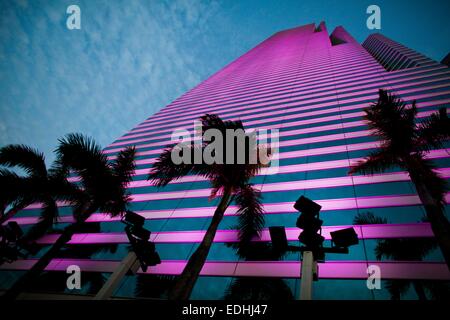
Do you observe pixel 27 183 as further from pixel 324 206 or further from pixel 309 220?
pixel 324 206

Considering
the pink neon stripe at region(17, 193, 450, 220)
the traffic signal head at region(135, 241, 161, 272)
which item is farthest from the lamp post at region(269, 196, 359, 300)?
the pink neon stripe at region(17, 193, 450, 220)

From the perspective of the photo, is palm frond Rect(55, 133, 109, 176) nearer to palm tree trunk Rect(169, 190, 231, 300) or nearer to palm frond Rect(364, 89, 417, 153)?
palm tree trunk Rect(169, 190, 231, 300)

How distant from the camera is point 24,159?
13234mm

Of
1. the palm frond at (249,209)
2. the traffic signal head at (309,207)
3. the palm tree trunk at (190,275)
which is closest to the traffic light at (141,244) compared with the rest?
the palm tree trunk at (190,275)

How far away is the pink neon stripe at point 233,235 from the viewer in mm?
10562

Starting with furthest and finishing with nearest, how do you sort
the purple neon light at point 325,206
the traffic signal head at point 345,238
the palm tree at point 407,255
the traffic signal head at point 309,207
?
the purple neon light at point 325,206 → the palm tree at point 407,255 → the traffic signal head at point 345,238 → the traffic signal head at point 309,207

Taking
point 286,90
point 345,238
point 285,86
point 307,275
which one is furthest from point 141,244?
point 285,86

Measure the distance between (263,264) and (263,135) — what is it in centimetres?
1496

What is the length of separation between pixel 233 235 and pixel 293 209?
3.71 meters

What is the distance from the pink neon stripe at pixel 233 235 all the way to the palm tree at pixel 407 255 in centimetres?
32

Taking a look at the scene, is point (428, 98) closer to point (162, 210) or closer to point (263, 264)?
point (263, 264)

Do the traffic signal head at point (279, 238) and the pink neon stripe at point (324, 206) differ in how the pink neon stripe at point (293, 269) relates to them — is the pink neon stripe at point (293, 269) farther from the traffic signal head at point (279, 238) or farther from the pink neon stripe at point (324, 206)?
the traffic signal head at point (279, 238)

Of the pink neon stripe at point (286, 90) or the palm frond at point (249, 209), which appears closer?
the palm frond at point (249, 209)
